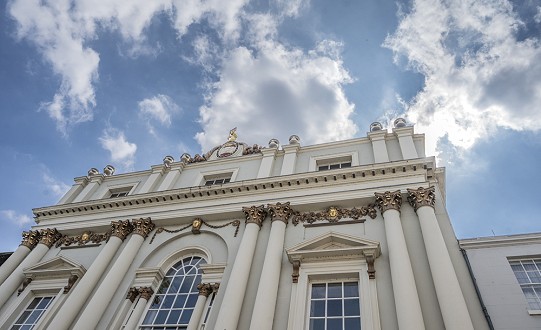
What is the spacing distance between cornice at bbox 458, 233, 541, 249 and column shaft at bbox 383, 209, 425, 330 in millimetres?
2670

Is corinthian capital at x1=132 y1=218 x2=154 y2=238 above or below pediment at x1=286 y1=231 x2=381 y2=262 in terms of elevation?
above

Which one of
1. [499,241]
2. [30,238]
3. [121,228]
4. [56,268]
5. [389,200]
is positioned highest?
[389,200]

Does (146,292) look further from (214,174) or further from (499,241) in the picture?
(499,241)

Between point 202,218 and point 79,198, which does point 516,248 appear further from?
point 79,198

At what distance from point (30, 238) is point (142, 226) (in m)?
7.62

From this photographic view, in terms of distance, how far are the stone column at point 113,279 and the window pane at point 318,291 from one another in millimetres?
9175

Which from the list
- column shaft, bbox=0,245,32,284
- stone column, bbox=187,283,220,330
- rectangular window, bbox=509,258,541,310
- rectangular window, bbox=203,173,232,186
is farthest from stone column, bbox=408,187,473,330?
column shaft, bbox=0,245,32,284

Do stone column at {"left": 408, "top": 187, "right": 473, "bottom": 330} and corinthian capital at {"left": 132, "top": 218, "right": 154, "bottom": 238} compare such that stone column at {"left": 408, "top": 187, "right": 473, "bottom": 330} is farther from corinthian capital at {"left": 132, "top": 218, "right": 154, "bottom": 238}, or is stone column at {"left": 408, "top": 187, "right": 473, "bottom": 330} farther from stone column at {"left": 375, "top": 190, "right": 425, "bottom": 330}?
corinthian capital at {"left": 132, "top": 218, "right": 154, "bottom": 238}

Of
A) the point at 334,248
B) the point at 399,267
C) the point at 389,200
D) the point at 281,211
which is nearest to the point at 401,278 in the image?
the point at 399,267

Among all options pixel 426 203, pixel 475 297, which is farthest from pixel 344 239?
pixel 475 297

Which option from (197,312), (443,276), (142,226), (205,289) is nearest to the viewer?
(443,276)

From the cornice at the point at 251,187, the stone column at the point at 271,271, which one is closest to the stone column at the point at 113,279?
the cornice at the point at 251,187

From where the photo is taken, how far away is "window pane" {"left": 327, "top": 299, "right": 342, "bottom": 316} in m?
13.7

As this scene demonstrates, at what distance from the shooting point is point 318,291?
1478 centimetres
